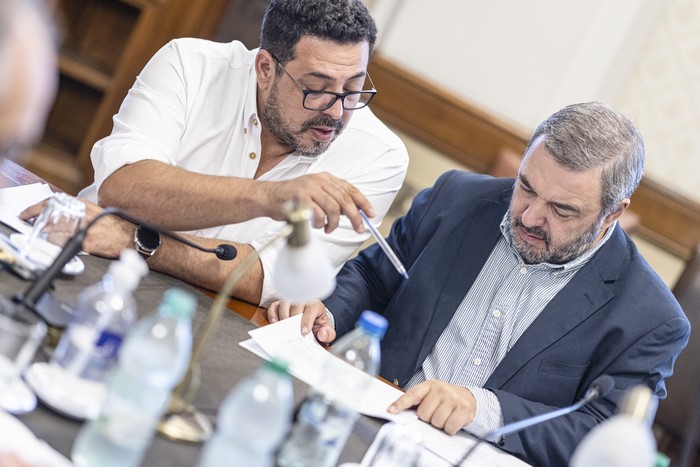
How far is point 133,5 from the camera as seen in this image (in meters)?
3.90

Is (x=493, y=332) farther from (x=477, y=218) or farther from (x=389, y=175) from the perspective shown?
(x=389, y=175)

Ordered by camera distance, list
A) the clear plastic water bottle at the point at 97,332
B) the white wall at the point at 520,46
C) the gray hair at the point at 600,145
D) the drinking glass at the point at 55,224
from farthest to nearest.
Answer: the white wall at the point at 520,46 → the gray hair at the point at 600,145 → the drinking glass at the point at 55,224 → the clear plastic water bottle at the point at 97,332

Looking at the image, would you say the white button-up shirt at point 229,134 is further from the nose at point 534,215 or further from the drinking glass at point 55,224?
the drinking glass at point 55,224

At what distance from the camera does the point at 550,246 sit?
7.31 ft

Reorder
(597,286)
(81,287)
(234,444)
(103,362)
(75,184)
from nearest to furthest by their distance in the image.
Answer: (234,444)
(103,362)
(81,287)
(597,286)
(75,184)

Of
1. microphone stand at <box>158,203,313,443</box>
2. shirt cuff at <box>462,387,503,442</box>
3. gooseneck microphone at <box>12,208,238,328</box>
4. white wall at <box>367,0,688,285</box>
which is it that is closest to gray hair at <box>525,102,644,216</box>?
shirt cuff at <box>462,387,503,442</box>

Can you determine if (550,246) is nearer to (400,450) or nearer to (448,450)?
(448,450)

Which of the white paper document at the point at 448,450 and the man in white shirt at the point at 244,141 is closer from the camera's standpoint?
the white paper document at the point at 448,450

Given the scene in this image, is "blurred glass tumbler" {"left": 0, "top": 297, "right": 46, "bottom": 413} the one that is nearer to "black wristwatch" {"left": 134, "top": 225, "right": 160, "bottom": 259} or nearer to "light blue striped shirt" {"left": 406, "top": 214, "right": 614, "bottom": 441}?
"black wristwatch" {"left": 134, "top": 225, "right": 160, "bottom": 259}

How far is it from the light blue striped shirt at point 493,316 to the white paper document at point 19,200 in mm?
1031

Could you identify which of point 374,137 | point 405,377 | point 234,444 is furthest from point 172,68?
point 234,444

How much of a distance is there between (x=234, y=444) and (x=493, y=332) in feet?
4.14

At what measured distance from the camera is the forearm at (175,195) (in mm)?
2006

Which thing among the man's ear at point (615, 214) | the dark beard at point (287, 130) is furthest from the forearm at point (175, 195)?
the man's ear at point (615, 214)
